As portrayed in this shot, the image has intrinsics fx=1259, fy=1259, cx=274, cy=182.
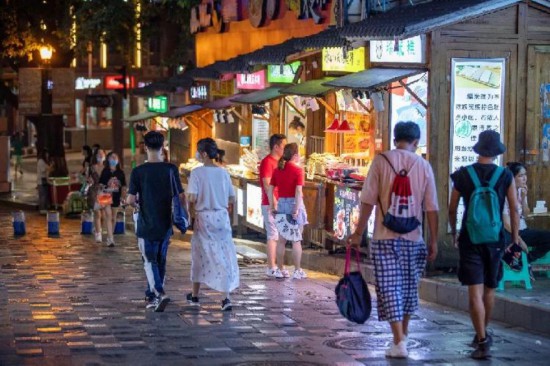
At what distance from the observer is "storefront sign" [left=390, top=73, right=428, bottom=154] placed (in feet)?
50.6

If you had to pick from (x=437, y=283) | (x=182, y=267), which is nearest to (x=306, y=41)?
(x=182, y=267)

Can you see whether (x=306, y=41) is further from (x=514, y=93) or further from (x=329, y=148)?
(x=514, y=93)

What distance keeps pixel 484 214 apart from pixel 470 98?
5003 millimetres

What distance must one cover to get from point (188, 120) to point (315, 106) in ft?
35.3

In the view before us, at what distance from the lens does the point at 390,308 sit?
9.99 meters

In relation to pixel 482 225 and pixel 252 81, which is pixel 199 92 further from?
pixel 482 225

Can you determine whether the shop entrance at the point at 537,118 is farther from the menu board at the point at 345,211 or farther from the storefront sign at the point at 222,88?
the storefront sign at the point at 222,88

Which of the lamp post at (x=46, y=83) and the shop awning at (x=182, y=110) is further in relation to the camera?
the lamp post at (x=46, y=83)

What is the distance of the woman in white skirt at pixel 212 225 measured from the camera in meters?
13.0

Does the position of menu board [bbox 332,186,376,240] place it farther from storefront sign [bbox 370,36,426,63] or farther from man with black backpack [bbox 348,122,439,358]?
man with black backpack [bbox 348,122,439,358]

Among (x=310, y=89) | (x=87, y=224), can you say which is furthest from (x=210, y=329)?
(x=87, y=224)

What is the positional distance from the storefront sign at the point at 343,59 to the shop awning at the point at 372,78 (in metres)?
1.11

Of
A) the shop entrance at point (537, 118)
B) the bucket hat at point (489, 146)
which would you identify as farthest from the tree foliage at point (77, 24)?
the bucket hat at point (489, 146)

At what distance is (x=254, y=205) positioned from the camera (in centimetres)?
2170
